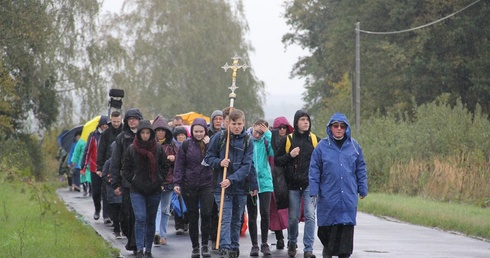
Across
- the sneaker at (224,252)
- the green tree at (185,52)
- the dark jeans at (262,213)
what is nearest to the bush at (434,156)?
the dark jeans at (262,213)

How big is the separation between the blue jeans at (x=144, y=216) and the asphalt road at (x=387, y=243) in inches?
26.1

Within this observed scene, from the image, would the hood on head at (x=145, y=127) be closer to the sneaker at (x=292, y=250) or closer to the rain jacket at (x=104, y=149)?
the sneaker at (x=292, y=250)

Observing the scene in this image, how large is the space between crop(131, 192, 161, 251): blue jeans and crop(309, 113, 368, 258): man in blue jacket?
2337 mm

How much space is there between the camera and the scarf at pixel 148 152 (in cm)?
1366

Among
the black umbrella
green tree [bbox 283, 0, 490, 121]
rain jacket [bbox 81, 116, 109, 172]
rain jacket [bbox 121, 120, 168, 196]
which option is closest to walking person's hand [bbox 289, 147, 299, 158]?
rain jacket [bbox 121, 120, 168, 196]

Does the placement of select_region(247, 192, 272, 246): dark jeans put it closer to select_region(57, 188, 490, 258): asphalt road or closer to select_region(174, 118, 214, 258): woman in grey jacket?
select_region(57, 188, 490, 258): asphalt road

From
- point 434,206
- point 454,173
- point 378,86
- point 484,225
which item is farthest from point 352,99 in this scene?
point 484,225

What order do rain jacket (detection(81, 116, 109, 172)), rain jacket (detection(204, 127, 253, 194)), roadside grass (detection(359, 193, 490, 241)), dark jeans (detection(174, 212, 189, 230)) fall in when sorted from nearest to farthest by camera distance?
rain jacket (detection(204, 127, 253, 194)), dark jeans (detection(174, 212, 189, 230)), roadside grass (detection(359, 193, 490, 241)), rain jacket (detection(81, 116, 109, 172))

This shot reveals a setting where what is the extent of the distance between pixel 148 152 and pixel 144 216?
2.51ft

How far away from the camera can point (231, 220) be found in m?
13.8

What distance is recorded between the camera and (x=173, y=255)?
14.5 metres

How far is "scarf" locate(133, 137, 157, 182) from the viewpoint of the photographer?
1366 cm

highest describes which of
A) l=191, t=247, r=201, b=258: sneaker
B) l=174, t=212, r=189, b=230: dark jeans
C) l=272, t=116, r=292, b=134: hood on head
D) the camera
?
the camera

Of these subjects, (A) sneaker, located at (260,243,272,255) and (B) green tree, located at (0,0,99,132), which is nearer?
(A) sneaker, located at (260,243,272,255)
